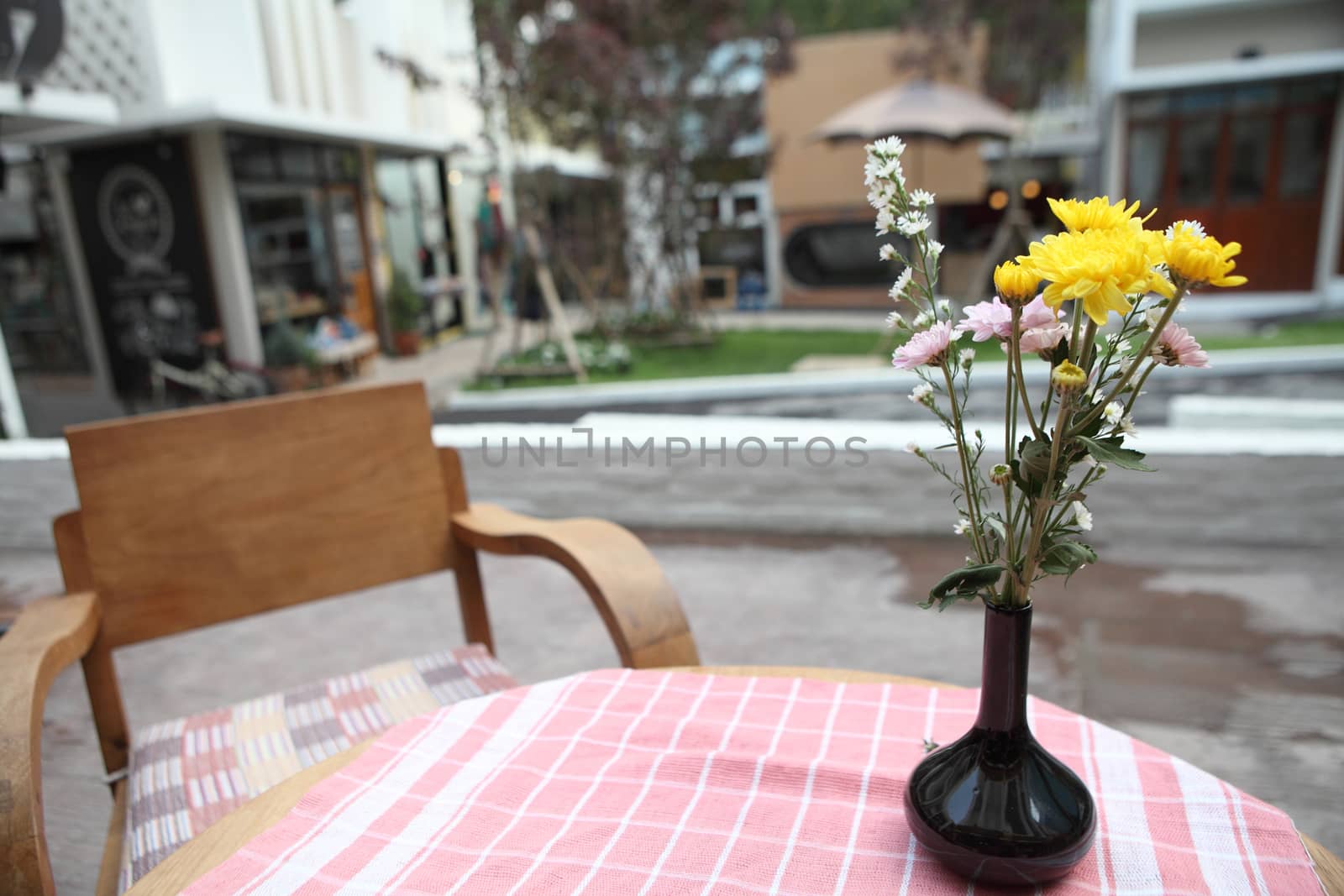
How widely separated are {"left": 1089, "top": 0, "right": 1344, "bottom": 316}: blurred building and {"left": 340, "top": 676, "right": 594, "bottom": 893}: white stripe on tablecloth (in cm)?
1136

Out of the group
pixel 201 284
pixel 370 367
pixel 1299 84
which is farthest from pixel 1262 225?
pixel 201 284

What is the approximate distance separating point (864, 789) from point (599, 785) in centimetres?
25

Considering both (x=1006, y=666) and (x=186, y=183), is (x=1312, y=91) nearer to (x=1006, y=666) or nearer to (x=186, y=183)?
(x=186, y=183)

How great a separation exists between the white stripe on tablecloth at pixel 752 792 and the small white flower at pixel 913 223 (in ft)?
1.71

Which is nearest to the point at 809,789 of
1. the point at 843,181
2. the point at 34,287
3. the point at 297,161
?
the point at 297,161

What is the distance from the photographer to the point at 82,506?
1.24 m

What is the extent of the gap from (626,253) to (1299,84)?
7.97m

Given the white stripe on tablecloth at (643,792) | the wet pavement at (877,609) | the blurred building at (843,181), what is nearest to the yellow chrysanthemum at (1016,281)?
the white stripe on tablecloth at (643,792)

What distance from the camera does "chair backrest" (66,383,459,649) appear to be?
1.27m

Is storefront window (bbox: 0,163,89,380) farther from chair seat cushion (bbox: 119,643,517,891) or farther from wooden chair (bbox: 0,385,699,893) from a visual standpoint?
chair seat cushion (bbox: 119,643,517,891)

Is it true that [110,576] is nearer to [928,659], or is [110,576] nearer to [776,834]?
[776,834]

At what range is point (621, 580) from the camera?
3.86 ft

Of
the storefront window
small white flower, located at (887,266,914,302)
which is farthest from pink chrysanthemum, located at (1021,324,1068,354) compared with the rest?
the storefront window

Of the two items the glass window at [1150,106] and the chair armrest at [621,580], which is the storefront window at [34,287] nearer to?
the chair armrest at [621,580]
